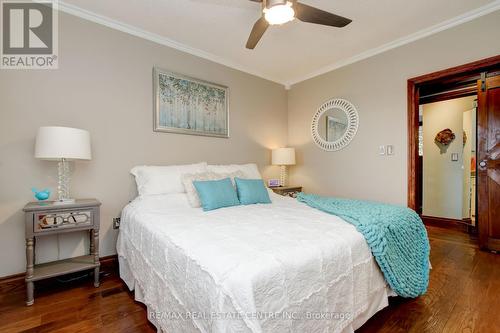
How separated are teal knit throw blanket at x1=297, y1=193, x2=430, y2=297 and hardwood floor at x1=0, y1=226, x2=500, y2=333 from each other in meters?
0.19

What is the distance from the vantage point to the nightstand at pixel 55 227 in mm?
1726

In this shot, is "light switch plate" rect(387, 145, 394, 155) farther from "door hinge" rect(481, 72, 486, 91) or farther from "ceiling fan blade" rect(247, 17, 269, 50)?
"ceiling fan blade" rect(247, 17, 269, 50)

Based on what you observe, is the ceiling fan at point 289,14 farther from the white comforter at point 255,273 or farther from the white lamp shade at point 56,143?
the white lamp shade at point 56,143

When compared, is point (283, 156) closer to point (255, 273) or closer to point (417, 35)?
point (417, 35)

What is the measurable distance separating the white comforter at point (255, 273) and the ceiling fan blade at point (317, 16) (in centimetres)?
152

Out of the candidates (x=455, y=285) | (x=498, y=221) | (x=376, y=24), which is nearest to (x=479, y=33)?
(x=376, y=24)

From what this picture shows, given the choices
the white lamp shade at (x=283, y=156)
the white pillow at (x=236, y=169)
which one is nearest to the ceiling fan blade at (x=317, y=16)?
the white pillow at (x=236, y=169)

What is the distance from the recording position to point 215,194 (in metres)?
2.09

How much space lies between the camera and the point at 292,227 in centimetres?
142

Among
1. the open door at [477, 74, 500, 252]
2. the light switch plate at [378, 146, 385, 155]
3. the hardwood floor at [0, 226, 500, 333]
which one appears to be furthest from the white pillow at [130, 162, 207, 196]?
the open door at [477, 74, 500, 252]

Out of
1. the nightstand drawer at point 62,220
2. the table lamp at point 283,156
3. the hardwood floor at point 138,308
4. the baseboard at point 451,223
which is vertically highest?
the table lamp at point 283,156

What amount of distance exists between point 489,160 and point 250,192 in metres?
2.77

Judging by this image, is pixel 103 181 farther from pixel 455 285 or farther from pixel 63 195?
pixel 455 285

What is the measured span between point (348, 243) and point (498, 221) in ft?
8.75
